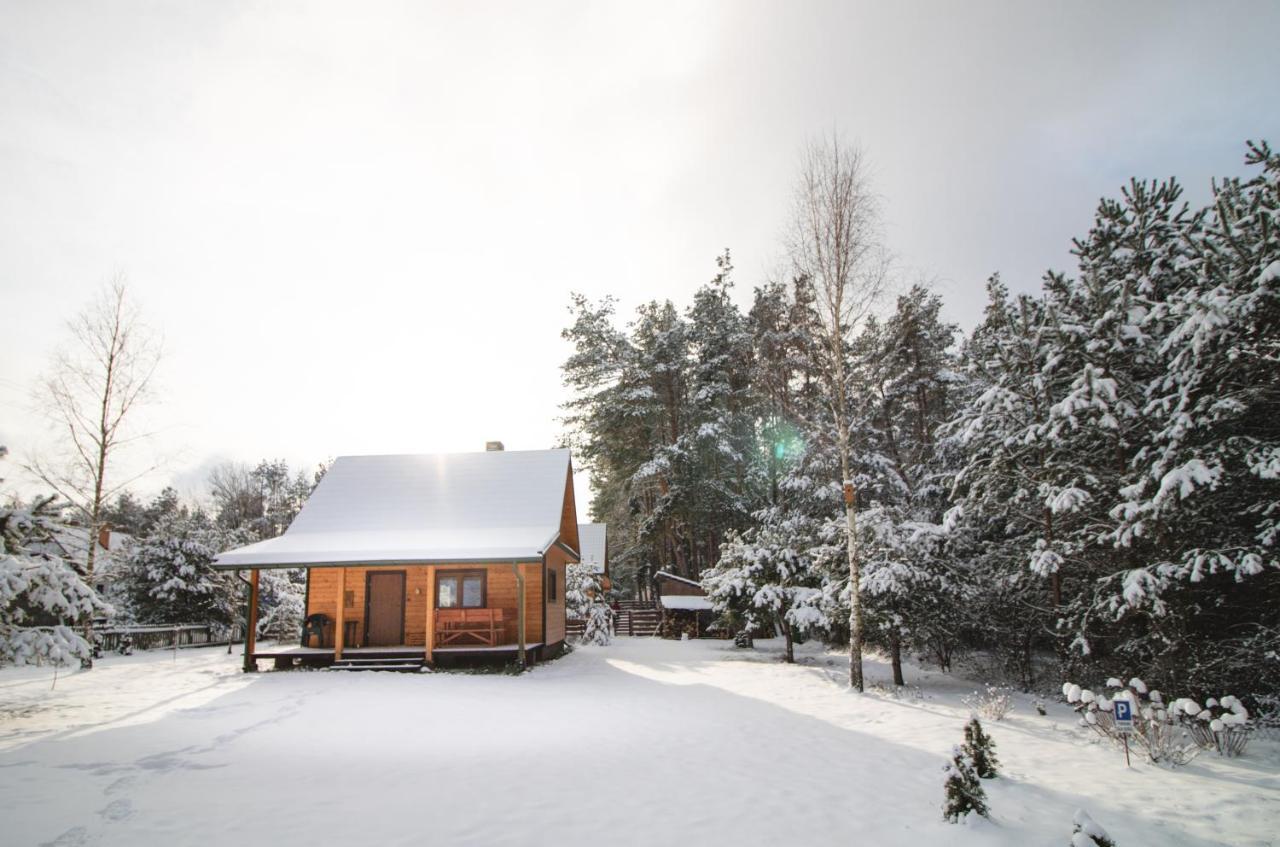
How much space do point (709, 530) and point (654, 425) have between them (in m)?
6.30

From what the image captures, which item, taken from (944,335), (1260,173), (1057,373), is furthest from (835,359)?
(944,335)

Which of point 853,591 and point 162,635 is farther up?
point 853,591

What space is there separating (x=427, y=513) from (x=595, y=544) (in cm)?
2052

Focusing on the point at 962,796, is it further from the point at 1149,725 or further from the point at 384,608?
the point at 384,608

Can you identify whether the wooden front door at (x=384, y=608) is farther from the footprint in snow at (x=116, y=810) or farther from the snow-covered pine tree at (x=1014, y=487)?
the snow-covered pine tree at (x=1014, y=487)

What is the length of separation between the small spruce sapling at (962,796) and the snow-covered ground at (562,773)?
0.12 m

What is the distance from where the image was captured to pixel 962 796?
5.50m

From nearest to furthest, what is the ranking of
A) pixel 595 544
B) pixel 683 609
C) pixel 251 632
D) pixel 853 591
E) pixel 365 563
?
pixel 853 591 → pixel 365 563 → pixel 251 632 → pixel 683 609 → pixel 595 544

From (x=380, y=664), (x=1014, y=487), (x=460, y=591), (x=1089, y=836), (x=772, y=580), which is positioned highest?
(x=1014, y=487)

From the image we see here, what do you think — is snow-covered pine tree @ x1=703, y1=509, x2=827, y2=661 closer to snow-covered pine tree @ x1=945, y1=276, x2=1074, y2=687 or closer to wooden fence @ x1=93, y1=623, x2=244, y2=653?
snow-covered pine tree @ x1=945, y1=276, x2=1074, y2=687

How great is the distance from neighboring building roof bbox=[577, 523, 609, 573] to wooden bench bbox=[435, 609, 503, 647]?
1880cm

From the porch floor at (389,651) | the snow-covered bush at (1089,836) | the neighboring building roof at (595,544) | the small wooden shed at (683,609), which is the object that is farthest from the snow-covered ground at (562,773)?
the neighboring building roof at (595,544)

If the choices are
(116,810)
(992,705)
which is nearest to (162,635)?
(116,810)

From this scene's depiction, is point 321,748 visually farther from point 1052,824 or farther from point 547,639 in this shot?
point 547,639
